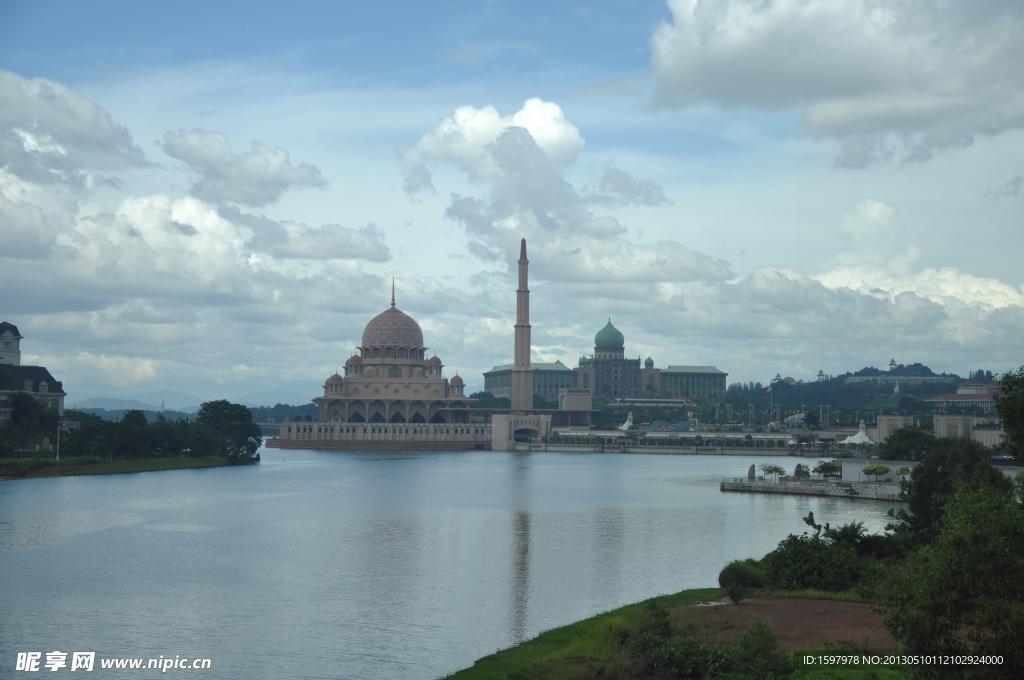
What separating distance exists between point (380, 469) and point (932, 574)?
83970mm

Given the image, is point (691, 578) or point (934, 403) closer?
point (691, 578)

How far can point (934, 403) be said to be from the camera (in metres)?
170

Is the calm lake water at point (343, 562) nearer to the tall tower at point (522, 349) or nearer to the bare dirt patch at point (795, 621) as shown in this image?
the bare dirt patch at point (795, 621)

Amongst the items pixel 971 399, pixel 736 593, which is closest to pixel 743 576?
pixel 736 593

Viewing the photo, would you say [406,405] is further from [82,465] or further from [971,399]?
[971,399]

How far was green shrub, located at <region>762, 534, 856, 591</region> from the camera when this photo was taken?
30.8 metres

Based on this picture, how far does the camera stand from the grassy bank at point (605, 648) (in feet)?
73.1

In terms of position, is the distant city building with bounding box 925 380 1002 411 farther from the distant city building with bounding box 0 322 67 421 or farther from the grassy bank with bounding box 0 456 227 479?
the distant city building with bounding box 0 322 67 421

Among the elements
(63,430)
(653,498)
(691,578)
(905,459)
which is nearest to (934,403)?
(905,459)

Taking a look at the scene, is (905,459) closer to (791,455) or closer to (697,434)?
(791,455)

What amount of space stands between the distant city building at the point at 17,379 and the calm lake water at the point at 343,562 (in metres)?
17.1

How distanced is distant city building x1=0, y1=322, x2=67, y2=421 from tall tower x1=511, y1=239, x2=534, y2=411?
222 feet

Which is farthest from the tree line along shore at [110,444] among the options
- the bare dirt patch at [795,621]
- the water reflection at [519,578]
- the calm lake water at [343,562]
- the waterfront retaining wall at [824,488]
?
the bare dirt patch at [795,621]

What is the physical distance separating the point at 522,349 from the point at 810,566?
392 feet
